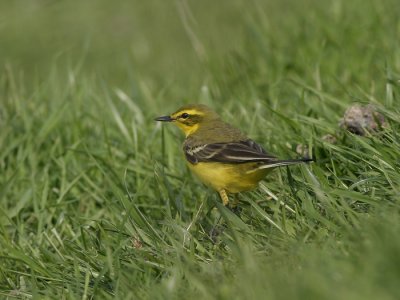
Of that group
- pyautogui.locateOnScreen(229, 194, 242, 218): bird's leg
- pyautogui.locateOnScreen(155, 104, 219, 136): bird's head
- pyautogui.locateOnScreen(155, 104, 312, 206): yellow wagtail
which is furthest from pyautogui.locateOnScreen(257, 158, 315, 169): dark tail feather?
pyautogui.locateOnScreen(155, 104, 219, 136): bird's head

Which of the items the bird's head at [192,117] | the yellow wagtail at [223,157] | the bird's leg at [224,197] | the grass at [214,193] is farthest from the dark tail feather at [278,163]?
the bird's head at [192,117]

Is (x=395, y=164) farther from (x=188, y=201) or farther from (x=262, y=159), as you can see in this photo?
(x=188, y=201)

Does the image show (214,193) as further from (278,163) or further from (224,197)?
(278,163)

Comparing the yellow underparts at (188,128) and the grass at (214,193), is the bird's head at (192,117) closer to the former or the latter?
the yellow underparts at (188,128)

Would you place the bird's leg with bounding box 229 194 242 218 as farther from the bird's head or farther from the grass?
the bird's head

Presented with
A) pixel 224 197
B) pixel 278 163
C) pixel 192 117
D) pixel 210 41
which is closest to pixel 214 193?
pixel 224 197

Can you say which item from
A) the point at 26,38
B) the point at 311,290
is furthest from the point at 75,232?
the point at 26,38

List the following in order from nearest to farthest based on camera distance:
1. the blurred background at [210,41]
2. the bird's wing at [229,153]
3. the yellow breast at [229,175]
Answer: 1. the bird's wing at [229,153]
2. the yellow breast at [229,175]
3. the blurred background at [210,41]

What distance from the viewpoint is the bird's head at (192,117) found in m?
5.99

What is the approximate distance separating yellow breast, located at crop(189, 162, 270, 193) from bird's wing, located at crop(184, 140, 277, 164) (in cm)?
4

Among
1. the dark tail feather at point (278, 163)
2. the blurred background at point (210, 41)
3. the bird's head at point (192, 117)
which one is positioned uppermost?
the dark tail feather at point (278, 163)

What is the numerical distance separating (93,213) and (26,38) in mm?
6565

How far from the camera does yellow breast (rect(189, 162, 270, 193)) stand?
4953 mm

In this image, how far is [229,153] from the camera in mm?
5195
